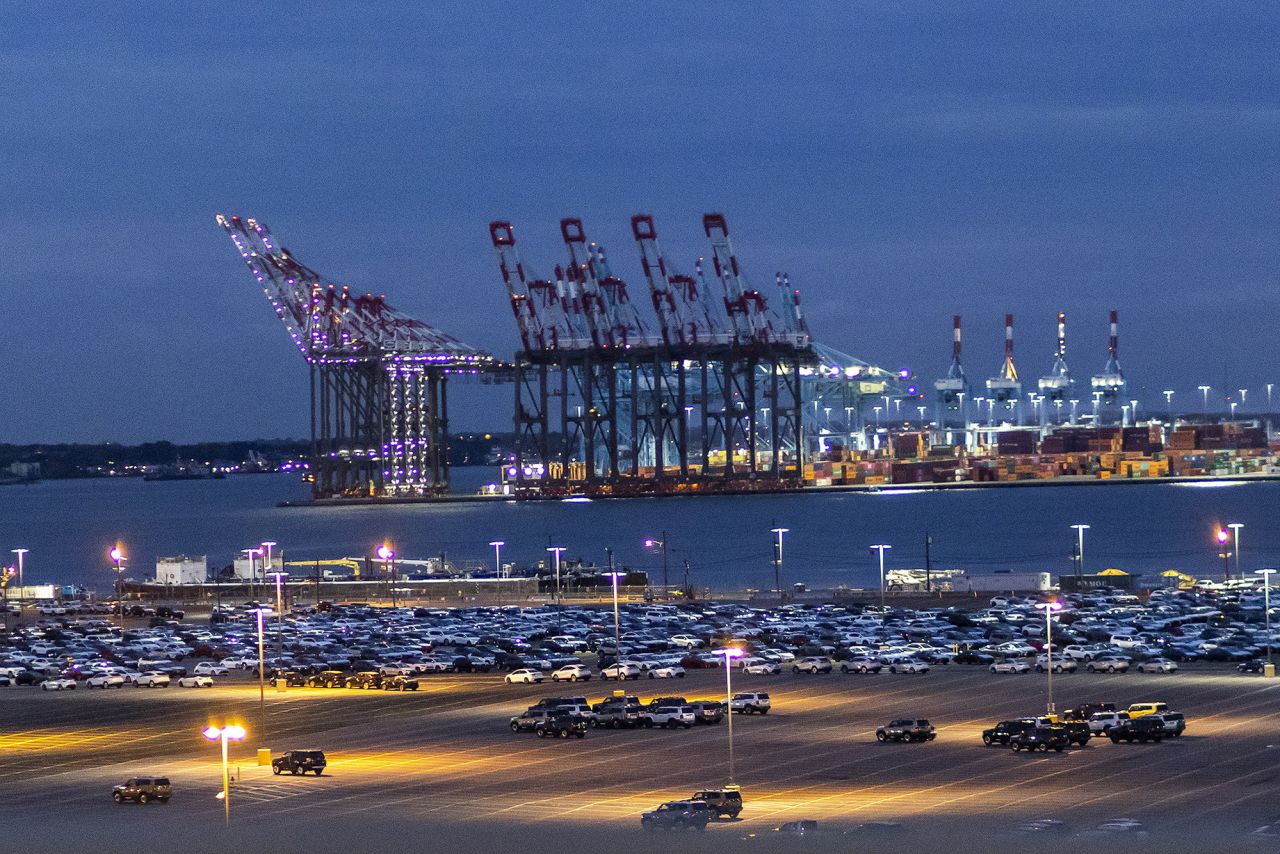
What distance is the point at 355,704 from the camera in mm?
23688

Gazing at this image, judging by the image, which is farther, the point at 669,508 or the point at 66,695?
the point at 669,508

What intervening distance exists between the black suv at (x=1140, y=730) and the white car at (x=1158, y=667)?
7467 millimetres

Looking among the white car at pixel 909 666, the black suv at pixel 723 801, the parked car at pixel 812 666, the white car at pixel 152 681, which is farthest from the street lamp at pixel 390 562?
the black suv at pixel 723 801

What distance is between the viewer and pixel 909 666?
85.8ft

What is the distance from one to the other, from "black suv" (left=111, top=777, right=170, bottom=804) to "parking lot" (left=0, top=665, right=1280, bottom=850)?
0.42 ft

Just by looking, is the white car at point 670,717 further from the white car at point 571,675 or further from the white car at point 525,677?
the white car at point 525,677

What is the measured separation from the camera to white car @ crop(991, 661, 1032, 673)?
25.3 meters

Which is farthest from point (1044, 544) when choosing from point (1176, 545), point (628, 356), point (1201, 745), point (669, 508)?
point (1201, 745)

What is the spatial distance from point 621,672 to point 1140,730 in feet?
32.6

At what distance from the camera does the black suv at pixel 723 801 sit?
42.0 ft

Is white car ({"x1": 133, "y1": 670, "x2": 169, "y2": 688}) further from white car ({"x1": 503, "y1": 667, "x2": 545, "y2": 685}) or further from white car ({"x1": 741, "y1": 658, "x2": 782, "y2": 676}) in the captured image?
white car ({"x1": 741, "y1": 658, "x2": 782, "y2": 676})

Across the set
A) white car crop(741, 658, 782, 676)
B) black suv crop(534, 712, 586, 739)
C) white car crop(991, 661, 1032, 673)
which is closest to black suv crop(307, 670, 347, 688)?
white car crop(741, 658, 782, 676)

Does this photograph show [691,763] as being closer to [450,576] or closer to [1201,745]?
[1201,745]

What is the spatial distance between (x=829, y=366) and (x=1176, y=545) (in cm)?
6339
